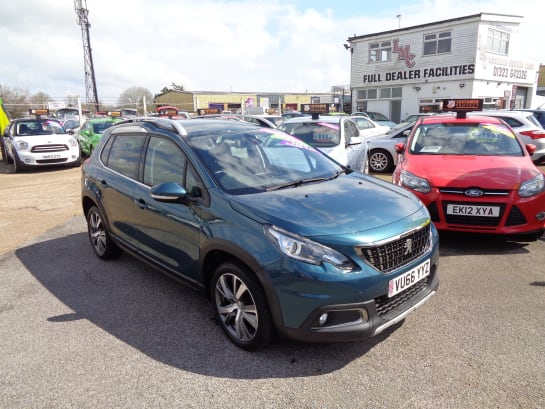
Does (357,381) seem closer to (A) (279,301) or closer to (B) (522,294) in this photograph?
(A) (279,301)

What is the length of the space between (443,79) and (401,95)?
9.70 ft

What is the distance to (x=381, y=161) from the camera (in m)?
11.0

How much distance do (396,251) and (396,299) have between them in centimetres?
34

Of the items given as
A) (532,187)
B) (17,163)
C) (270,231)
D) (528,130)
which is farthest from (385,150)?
(17,163)

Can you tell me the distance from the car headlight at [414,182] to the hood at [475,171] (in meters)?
0.07

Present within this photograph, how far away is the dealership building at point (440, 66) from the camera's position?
989 inches

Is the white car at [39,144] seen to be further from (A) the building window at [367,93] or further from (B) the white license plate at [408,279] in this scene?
(A) the building window at [367,93]

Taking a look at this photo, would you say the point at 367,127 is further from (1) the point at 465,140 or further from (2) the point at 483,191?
(2) the point at 483,191

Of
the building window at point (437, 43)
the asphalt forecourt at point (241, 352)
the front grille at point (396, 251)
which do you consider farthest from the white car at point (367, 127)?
the building window at point (437, 43)

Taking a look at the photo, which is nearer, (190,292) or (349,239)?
(349,239)

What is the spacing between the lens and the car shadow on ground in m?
2.89

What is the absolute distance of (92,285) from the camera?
4.30m

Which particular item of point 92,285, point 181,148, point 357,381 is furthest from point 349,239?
point 92,285

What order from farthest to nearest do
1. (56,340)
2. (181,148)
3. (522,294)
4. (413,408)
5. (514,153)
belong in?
(514,153)
(522,294)
(181,148)
(56,340)
(413,408)
